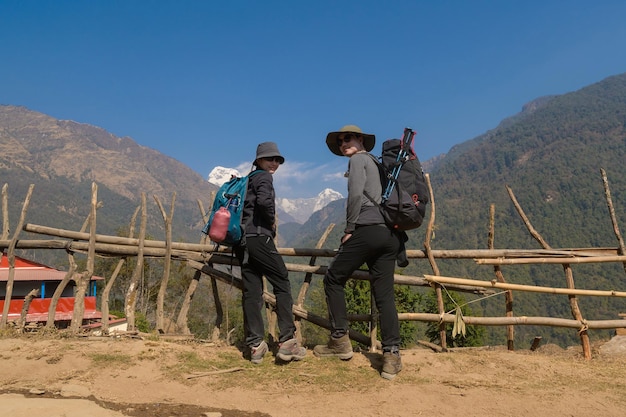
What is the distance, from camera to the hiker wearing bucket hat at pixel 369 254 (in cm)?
418

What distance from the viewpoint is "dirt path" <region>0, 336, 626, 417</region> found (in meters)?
3.47

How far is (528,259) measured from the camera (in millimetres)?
5309

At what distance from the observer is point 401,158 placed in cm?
439

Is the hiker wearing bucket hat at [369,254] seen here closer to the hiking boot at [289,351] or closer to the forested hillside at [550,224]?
the hiking boot at [289,351]

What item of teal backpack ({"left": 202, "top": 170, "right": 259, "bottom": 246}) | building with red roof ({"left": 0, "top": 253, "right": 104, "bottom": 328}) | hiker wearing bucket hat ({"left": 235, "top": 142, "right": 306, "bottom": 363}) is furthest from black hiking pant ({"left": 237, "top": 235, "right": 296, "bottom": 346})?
building with red roof ({"left": 0, "top": 253, "right": 104, "bottom": 328})

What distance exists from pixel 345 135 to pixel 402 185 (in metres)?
0.83

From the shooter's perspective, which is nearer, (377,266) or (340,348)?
(377,266)

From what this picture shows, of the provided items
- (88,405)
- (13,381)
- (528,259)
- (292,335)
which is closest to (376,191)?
(292,335)

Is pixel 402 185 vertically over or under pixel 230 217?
over

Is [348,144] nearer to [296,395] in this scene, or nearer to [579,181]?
[296,395]

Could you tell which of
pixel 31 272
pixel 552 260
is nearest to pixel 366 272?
pixel 552 260

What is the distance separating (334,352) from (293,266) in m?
1.29

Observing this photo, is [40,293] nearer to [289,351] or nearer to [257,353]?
[257,353]

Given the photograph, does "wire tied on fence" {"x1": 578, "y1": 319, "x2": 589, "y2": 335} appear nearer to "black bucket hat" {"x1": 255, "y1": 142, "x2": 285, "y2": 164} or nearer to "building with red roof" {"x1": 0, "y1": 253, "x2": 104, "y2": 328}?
"black bucket hat" {"x1": 255, "y1": 142, "x2": 285, "y2": 164}
